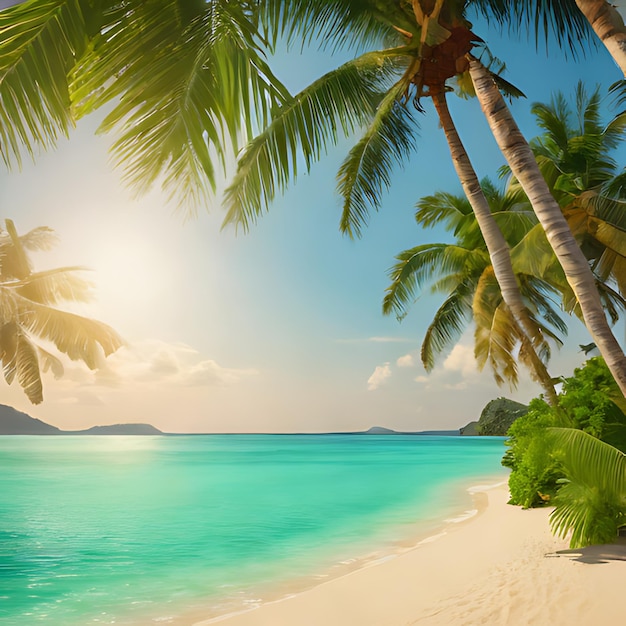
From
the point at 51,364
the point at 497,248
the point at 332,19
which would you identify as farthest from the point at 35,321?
the point at 497,248

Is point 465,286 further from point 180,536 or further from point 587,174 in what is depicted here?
point 180,536

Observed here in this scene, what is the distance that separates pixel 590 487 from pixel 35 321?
2074cm

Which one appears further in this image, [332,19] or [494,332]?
[494,332]

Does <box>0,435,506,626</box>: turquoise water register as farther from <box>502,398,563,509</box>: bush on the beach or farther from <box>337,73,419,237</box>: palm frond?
<box>337,73,419,237</box>: palm frond

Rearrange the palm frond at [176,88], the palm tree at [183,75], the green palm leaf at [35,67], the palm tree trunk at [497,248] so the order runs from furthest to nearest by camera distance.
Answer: the palm tree trunk at [497,248] → the palm frond at [176,88] → the palm tree at [183,75] → the green palm leaf at [35,67]

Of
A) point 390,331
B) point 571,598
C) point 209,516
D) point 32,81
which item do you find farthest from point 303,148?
point 390,331

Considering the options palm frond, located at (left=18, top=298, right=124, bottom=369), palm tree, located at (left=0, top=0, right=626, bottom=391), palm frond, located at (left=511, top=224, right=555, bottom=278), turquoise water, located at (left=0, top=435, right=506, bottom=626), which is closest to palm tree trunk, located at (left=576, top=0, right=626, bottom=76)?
palm tree, located at (left=0, top=0, right=626, bottom=391)

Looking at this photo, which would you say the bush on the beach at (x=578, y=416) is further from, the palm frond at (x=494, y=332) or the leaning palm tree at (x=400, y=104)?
the palm frond at (x=494, y=332)

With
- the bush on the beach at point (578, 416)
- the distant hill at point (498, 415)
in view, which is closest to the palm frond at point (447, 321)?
the bush on the beach at point (578, 416)

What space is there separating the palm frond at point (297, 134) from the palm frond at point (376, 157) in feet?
2.64

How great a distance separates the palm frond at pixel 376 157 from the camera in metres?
7.24

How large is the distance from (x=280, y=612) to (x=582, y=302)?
4.18m

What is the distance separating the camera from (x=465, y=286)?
1509 cm

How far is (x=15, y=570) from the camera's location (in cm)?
931
